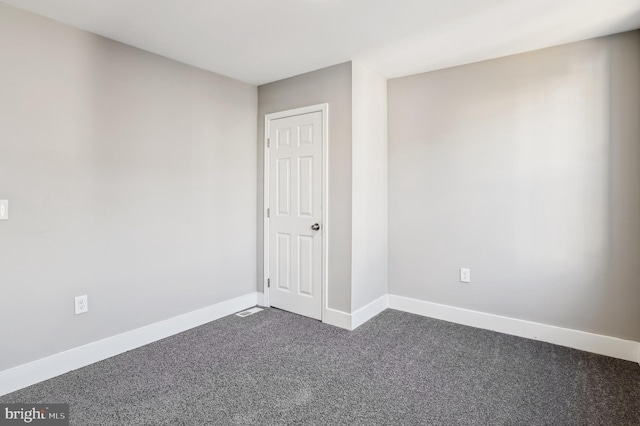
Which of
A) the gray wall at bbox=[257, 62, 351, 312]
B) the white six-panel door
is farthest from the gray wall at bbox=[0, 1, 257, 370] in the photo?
the gray wall at bbox=[257, 62, 351, 312]

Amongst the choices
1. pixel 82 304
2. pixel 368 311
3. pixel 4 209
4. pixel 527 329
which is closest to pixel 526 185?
pixel 527 329

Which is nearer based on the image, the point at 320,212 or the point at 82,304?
the point at 82,304

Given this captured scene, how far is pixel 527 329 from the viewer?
2908 millimetres

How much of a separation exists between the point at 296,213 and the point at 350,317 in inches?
44.4

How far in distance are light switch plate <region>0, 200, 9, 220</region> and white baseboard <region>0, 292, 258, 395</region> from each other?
3.10ft

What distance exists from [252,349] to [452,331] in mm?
1731

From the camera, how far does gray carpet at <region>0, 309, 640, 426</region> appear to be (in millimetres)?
1905

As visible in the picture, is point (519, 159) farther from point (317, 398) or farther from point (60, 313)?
point (60, 313)

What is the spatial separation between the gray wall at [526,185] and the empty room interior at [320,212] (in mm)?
17

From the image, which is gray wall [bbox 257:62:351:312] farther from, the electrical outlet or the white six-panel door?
the electrical outlet

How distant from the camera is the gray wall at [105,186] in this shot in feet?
7.16

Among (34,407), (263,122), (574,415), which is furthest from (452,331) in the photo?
A: (34,407)

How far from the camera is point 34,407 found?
198 centimetres

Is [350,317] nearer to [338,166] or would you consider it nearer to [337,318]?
[337,318]
